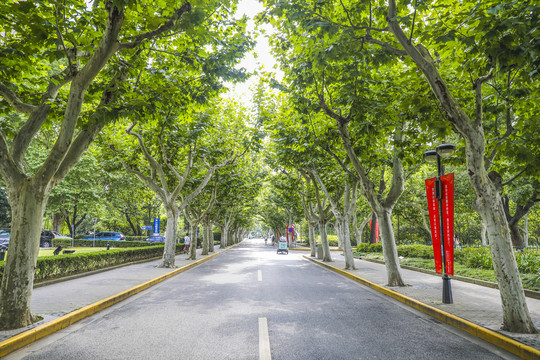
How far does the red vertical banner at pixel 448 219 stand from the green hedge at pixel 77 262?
11.7 metres

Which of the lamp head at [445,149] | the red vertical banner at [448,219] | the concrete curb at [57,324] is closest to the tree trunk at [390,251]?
the red vertical banner at [448,219]

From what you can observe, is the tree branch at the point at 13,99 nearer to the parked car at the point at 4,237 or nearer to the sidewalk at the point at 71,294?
the sidewalk at the point at 71,294

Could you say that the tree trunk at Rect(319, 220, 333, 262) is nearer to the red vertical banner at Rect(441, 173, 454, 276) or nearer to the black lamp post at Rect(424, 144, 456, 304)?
the red vertical banner at Rect(441, 173, 454, 276)

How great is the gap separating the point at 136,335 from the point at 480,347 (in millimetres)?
5477

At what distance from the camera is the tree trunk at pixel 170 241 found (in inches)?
583

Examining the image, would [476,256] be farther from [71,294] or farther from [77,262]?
[77,262]

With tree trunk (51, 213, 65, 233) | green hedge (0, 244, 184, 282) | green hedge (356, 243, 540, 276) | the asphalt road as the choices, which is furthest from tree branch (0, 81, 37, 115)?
tree trunk (51, 213, 65, 233)

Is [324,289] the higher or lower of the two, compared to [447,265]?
lower

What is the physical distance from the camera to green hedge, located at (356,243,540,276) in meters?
11.5

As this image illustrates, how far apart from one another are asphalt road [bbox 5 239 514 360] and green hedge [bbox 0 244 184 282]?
389 cm

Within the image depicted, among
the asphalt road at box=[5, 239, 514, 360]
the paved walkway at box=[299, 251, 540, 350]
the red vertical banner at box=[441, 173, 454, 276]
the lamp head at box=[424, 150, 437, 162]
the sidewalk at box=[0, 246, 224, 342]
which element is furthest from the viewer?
the lamp head at box=[424, 150, 437, 162]

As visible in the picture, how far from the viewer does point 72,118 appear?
5.68m

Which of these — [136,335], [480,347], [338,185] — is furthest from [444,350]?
[338,185]

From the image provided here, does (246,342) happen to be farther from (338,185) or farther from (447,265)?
(338,185)
